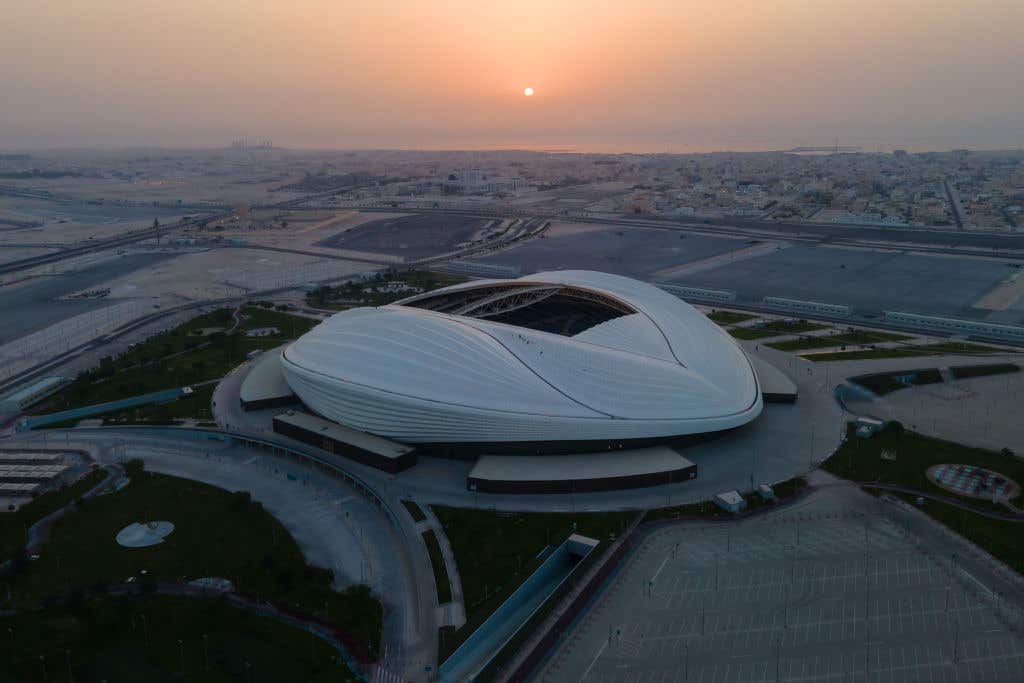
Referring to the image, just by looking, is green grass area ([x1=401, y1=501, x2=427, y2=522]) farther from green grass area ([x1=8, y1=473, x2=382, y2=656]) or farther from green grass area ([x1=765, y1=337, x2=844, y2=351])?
green grass area ([x1=765, y1=337, x2=844, y2=351])

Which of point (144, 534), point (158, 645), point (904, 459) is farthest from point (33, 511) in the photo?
point (904, 459)

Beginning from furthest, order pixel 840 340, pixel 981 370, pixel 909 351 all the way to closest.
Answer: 1. pixel 840 340
2. pixel 909 351
3. pixel 981 370

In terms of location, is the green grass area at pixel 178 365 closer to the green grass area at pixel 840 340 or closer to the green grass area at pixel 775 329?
the green grass area at pixel 775 329

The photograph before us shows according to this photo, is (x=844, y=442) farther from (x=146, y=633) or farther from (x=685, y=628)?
(x=146, y=633)

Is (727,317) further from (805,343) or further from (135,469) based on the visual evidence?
(135,469)

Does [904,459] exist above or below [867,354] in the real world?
above

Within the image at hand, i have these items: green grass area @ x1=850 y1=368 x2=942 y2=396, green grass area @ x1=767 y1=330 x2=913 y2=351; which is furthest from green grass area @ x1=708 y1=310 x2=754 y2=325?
green grass area @ x1=850 y1=368 x2=942 y2=396

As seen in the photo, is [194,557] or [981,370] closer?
[194,557]
